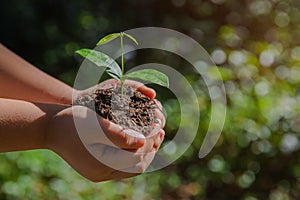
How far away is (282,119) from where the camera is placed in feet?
10.4

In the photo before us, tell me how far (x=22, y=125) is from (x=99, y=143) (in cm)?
16

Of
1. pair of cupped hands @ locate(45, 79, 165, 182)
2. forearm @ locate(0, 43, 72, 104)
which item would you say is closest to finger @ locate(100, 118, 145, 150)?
pair of cupped hands @ locate(45, 79, 165, 182)

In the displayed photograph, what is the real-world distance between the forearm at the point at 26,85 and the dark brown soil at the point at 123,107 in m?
0.26

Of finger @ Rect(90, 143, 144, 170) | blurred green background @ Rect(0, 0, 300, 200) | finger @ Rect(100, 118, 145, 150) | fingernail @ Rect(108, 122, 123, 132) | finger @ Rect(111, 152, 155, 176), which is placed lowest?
blurred green background @ Rect(0, 0, 300, 200)

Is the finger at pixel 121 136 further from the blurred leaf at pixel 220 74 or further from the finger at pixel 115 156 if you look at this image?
the blurred leaf at pixel 220 74

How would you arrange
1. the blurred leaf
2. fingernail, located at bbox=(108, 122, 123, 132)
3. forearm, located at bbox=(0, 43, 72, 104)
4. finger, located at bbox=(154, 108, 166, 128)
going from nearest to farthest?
fingernail, located at bbox=(108, 122, 123, 132) → finger, located at bbox=(154, 108, 166, 128) → forearm, located at bbox=(0, 43, 72, 104) → the blurred leaf

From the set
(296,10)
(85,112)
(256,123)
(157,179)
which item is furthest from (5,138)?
(296,10)

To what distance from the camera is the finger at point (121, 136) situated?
1150 millimetres

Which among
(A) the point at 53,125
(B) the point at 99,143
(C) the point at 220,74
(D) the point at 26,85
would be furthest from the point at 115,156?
(C) the point at 220,74

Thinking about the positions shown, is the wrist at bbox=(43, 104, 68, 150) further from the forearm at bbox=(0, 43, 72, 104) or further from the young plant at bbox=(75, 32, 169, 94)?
the forearm at bbox=(0, 43, 72, 104)

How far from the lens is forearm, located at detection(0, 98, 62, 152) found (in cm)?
124

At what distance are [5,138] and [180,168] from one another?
2.10 m

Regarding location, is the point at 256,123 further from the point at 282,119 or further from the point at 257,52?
the point at 257,52

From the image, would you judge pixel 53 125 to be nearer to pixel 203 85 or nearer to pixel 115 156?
pixel 115 156
